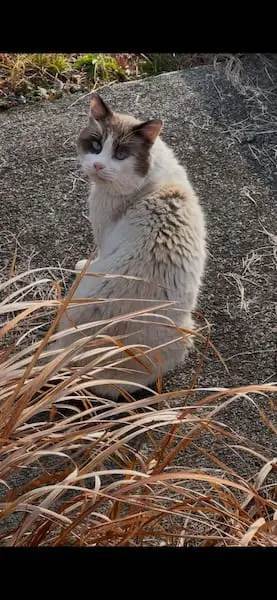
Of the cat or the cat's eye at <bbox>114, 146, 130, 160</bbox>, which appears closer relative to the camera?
the cat

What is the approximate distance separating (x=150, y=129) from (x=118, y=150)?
13 cm

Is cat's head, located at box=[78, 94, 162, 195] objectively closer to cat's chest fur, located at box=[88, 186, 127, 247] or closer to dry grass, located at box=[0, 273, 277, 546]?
cat's chest fur, located at box=[88, 186, 127, 247]

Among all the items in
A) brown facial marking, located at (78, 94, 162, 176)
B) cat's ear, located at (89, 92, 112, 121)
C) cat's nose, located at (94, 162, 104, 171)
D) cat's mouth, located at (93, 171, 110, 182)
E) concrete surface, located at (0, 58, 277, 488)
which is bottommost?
concrete surface, located at (0, 58, 277, 488)

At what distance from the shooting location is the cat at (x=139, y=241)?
2.16m

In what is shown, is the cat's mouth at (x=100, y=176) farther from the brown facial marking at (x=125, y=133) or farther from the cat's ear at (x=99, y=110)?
the cat's ear at (x=99, y=110)

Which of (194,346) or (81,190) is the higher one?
(81,190)

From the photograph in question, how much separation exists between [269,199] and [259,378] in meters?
0.99

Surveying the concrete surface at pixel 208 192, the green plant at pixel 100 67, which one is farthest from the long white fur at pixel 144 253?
the green plant at pixel 100 67

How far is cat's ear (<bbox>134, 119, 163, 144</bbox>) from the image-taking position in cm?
243

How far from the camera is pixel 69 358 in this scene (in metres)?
1.50

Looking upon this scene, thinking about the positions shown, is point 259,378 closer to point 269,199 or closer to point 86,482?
point 86,482

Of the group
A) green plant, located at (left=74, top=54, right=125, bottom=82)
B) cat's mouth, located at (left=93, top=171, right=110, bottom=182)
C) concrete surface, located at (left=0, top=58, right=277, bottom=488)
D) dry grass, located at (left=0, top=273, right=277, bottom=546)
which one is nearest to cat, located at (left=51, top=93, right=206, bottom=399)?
cat's mouth, located at (left=93, top=171, right=110, bottom=182)
